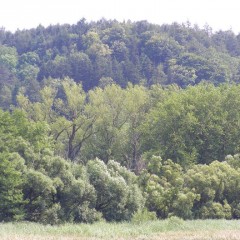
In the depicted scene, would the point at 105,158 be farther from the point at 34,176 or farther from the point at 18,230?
the point at 18,230

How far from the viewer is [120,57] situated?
12069 cm

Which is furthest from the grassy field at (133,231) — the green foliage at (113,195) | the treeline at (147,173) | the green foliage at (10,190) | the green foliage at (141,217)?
the green foliage at (113,195)

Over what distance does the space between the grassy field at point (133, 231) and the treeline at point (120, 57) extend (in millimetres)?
61309

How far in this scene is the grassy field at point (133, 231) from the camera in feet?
79.3

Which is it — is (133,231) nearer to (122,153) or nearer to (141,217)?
(141,217)

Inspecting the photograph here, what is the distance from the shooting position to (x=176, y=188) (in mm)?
34281

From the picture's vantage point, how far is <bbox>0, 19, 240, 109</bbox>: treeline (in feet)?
324

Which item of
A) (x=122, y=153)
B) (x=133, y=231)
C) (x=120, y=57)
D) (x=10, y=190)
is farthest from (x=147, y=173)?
(x=120, y=57)

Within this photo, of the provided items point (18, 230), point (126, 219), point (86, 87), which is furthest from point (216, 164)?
point (86, 87)

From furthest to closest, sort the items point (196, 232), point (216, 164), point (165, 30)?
point (165, 30) < point (216, 164) < point (196, 232)

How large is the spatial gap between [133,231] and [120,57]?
97.0 meters

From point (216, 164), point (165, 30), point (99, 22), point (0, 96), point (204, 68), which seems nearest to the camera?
point (216, 164)

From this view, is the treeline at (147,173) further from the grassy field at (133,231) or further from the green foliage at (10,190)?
the grassy field at (133,231)

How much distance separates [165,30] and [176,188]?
10908 cm
